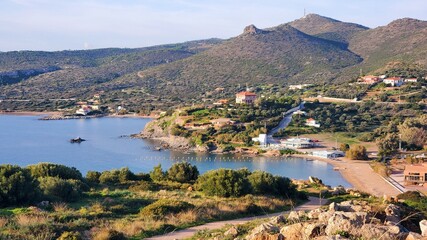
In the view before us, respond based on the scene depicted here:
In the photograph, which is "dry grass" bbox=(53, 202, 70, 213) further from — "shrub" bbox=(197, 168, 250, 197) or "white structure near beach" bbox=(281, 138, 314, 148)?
"white structure near beach" bbox=(281, 138, 314, 148)

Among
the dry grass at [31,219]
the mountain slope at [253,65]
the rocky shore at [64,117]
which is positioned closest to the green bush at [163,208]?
the dry grass at [31,219]

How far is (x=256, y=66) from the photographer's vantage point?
122125 mm

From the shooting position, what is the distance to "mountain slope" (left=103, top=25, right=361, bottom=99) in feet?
368

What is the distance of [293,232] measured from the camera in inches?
285

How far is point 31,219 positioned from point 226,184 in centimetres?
694

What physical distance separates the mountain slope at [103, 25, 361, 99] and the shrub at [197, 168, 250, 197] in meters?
84.2

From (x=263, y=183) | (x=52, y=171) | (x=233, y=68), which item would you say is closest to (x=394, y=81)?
(x=233, y=68)

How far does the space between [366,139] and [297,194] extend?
3427 centimetres

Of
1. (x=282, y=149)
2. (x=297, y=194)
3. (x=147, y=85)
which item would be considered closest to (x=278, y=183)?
(x=297, y=194)

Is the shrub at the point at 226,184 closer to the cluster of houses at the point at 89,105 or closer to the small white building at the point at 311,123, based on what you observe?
the small white building at the point at 311,123

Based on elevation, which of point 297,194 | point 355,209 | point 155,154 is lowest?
point 155,154

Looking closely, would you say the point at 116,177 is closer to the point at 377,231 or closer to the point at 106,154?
the point at 377,231

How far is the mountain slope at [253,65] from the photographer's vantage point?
112 meters

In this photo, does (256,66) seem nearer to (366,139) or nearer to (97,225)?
(366,139)
